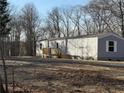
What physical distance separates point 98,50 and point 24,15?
31325mm

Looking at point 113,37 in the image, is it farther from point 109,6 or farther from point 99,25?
point 99,25

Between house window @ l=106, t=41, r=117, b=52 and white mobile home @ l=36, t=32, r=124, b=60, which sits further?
house window @ l=106, t=41, r=117, b=52

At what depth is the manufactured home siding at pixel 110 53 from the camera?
3144 centimetres

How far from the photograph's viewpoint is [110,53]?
3200cm

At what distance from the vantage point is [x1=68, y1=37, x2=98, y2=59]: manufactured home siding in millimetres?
31844

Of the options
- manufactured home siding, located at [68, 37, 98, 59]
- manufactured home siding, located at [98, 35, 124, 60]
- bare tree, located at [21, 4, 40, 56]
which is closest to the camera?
manufactured home siding, located at [98, 35, 124, 60]

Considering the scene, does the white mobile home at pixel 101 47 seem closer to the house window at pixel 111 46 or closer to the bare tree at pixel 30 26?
the house window at pixel 111 46

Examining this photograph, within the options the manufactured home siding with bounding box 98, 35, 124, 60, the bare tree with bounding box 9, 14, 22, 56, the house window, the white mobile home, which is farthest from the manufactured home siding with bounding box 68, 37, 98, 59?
the bare tree with bounding box 9, 14, 22, 56

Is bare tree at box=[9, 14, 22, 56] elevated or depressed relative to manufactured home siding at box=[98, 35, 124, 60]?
elevated

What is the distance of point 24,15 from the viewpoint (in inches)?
2360

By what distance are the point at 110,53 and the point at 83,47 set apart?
3.20 meters

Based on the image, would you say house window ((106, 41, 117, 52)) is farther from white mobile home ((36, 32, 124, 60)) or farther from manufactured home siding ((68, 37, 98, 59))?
manufactured home siding ((68, 37, 98, 59))

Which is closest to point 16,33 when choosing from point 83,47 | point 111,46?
point 83,47

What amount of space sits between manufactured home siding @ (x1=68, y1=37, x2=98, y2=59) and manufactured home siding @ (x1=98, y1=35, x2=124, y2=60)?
0.52 metres
